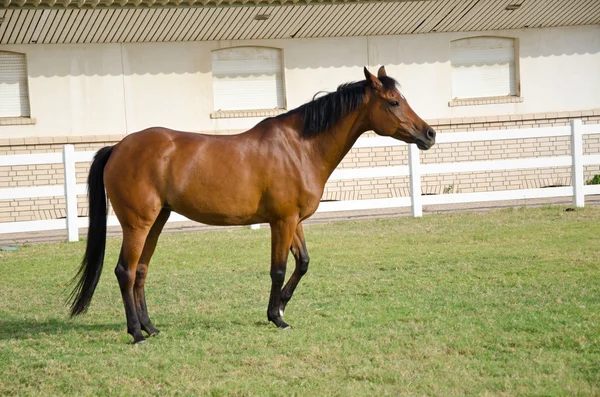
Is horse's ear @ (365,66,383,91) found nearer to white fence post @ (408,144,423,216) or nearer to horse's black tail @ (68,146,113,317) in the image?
horse's black tail @ (68,146,113,317)

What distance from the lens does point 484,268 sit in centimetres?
1045

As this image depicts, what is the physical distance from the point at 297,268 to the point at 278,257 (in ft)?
1.13

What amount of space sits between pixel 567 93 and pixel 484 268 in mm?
12146

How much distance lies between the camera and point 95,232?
310 inches

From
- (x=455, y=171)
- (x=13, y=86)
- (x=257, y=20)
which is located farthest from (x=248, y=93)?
(x=455, y=171)

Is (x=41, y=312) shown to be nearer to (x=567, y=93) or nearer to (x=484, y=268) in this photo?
(x=484, y=268)

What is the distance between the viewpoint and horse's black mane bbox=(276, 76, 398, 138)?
26.2ft

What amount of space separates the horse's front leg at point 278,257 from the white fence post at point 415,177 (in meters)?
8.34

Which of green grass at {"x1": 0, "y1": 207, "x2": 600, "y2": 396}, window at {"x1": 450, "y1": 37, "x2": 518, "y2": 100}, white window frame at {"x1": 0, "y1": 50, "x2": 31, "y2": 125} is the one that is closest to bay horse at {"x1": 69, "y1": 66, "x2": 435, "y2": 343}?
green grass at {"x1": 0, "y1": 207, "x2": 600, "y2": 396}

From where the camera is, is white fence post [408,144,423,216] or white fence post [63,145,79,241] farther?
white fence post [408,144,423,216]

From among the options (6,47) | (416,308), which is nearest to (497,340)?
(416,308)

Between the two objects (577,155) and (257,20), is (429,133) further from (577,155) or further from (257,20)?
(257,20)

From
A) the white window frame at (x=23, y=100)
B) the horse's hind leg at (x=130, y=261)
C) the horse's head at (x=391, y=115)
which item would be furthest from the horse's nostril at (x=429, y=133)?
the white window frame at (x=23, y=100)

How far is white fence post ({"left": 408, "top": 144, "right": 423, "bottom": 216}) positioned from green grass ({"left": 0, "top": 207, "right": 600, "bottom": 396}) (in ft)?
8.64
